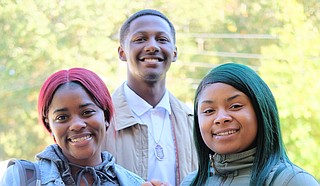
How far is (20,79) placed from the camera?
330 inches

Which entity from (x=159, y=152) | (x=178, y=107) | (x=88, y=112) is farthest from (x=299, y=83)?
(x=88, y=112)

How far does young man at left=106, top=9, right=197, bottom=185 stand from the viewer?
3.26 meters

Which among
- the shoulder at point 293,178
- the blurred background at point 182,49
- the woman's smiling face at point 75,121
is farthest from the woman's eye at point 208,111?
the blurred background at point 182,49

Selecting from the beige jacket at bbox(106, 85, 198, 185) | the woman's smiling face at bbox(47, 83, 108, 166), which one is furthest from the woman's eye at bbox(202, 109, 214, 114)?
the beige jacket at bbox(106, 85, 198, 185)

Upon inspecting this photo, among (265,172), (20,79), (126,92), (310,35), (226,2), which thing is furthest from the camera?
(226,2)

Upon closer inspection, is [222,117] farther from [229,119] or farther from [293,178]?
[293,178]

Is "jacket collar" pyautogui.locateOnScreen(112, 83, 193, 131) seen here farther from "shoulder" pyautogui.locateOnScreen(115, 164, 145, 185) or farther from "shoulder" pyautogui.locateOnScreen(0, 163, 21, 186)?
"shoulder" pyautogui.locateOnScreen(0, 163, 21, 186)

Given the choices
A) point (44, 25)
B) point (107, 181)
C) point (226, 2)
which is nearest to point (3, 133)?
point (44, 25)

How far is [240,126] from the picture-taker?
223 cm

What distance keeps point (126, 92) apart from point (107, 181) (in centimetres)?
97

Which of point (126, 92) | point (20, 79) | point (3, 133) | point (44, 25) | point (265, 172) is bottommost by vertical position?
point (265, 172)

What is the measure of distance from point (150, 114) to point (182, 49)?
6.39 m

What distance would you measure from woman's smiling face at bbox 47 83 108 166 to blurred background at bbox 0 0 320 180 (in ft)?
14.4

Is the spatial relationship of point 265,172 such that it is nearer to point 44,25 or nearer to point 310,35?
point 310,35
